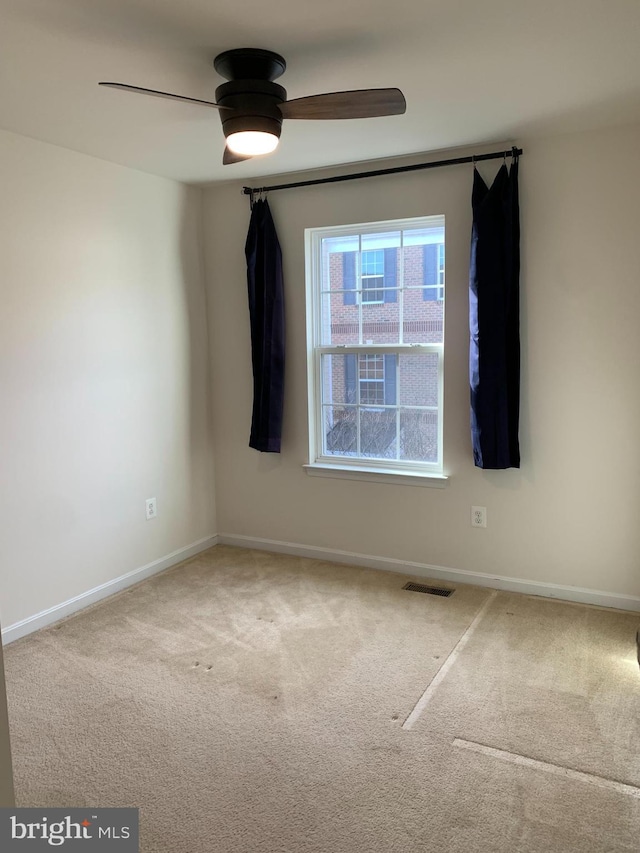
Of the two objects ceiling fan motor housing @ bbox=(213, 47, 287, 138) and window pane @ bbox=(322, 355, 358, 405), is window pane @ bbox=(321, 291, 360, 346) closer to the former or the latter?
window pane @ bbox=(322, 355, 358, 405)

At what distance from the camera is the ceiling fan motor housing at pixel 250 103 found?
2258 millimetres

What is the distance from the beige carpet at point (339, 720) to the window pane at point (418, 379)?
3.70 ft

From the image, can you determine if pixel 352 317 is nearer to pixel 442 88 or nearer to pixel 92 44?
pixel 442 88

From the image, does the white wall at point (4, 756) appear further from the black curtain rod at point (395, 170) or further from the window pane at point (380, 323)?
the black curtain rod at point (395, 170)

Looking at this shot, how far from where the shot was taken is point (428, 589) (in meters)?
3.62

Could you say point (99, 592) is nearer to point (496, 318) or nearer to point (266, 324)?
point (266, 324)

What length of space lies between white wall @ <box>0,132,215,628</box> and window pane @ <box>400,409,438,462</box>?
1390 millimetres

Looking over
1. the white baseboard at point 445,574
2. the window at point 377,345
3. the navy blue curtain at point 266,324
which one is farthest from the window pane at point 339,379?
the white baseboard at point 445,574

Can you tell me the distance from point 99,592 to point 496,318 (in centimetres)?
266

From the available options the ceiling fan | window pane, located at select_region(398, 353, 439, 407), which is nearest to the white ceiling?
the ceiling fan

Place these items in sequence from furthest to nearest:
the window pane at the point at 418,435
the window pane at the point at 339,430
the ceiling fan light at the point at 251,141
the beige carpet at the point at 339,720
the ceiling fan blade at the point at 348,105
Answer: the window pane at the point at 339,430 < the window pane at the point at 418,435 < the ceiling fan light at the point at 251,141 < the ceiling fan blade at the point at 348,105 < the beige carpet at the point at 339,720

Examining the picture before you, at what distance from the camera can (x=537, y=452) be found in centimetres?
342

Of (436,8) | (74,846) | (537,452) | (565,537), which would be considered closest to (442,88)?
(436,8)

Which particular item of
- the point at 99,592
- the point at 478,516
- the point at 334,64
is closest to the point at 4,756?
the point at 334,64
